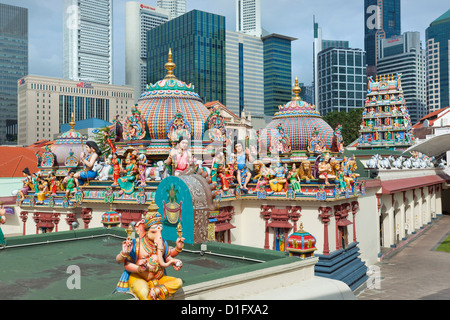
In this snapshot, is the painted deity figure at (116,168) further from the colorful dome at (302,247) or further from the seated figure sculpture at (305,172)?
the colorful dome at (302,247)

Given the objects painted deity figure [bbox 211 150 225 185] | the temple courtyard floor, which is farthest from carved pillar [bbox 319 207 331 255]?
painted deity figure [bbox 211 150 225 185]

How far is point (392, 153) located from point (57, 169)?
105ft

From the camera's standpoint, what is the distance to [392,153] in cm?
4688

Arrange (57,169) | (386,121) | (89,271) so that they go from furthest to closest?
1. (386,121)
2. (57,169)
3. (89,271)

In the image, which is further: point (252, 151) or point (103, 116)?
point (103, 116)

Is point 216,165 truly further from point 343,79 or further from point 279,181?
point 343,79

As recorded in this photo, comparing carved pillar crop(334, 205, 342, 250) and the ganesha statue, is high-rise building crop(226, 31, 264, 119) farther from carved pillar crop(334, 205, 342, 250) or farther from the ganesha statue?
the ganesha statue

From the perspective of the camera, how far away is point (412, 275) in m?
27.4

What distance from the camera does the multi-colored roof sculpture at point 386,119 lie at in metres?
52.8

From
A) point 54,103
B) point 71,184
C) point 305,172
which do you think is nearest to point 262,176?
point 305,172

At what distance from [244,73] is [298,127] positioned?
5664 inches

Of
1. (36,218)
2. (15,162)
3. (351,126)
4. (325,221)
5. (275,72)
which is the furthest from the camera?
(275,72)

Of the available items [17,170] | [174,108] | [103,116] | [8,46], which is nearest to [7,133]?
[8,46]
